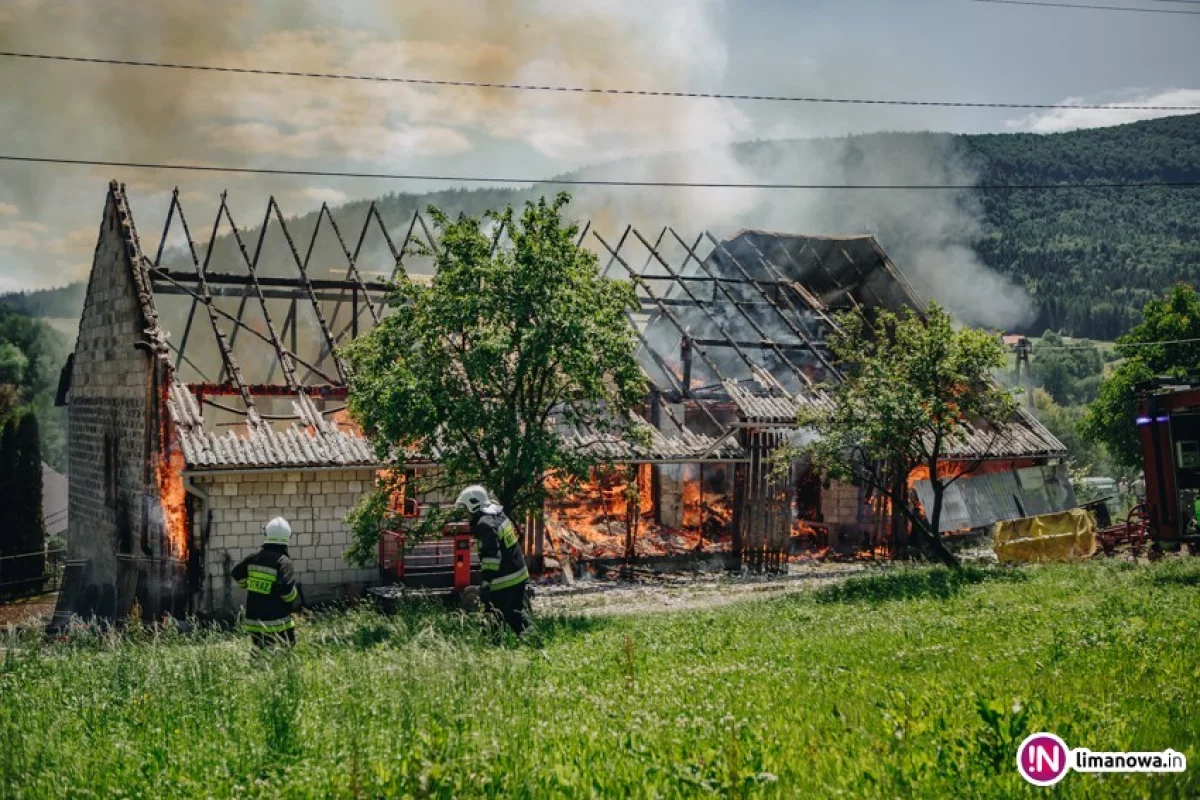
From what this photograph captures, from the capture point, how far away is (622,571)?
2253 cm

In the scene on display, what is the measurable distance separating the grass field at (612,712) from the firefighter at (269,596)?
398mm

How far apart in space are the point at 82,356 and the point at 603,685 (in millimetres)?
20856

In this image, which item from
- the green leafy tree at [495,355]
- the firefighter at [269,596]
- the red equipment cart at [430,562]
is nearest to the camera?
the firefighter at [269,596]

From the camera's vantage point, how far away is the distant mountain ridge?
96625 millimetres

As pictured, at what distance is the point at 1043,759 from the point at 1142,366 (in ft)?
110

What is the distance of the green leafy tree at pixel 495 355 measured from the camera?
14805 millimetres

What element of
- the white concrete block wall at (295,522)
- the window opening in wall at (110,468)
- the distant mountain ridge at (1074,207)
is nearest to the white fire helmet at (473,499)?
the white concrete block wall at (295,522)

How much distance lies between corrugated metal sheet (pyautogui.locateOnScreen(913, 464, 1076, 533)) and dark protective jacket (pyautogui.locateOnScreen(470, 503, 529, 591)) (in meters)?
17.6

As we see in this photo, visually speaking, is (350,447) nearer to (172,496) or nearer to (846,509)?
(172,496)

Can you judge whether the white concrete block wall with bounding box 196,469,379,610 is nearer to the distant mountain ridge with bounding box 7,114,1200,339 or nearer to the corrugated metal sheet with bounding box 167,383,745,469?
the corrugated metal sheet with bounding box 167,383,745,469

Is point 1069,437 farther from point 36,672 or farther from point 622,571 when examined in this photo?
point 36,672

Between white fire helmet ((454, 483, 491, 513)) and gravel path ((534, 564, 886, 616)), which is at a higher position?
white fire helmet ((454, 483, 491, 513))

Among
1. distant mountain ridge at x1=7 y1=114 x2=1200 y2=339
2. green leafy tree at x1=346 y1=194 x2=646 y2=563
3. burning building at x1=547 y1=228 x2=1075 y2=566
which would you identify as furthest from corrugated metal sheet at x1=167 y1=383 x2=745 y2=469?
distant mountain ridge at x1=7 y1=114 x2=1200 y2=339

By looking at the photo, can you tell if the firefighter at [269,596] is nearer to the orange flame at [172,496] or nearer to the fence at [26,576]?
the orange flame at [172,496]
